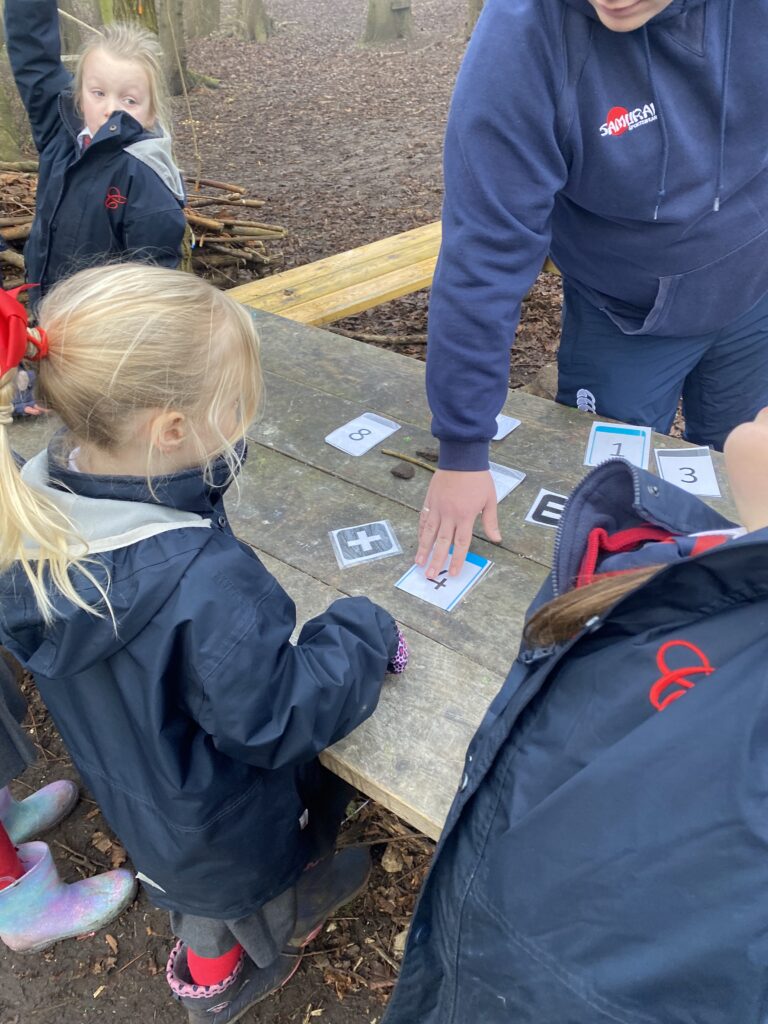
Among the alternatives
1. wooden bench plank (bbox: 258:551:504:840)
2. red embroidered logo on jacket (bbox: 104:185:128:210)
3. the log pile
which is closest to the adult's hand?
wooden bench plank (bbox: 258:551:504:840)

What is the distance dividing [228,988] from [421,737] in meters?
1.03

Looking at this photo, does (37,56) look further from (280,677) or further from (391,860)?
(391,860)

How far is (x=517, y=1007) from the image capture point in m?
0.98

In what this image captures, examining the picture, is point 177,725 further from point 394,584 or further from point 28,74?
point 28,74

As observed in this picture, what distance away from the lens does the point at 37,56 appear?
332 cm

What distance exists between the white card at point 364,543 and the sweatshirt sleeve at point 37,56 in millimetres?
2603

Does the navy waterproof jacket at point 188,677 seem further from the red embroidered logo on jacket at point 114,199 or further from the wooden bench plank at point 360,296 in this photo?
the wooden bench plank at point 360,296

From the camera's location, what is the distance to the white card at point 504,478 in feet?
7.39

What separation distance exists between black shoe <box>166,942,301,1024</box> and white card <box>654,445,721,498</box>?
1729mm

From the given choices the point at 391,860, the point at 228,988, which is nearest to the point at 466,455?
the point at 391,860

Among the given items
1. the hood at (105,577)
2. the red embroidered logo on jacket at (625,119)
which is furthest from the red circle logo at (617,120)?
the hood at (105,577)

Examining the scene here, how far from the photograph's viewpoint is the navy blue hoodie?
5.76ft

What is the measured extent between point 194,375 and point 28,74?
2.74m

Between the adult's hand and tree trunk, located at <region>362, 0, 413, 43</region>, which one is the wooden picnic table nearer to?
the adult's hand
